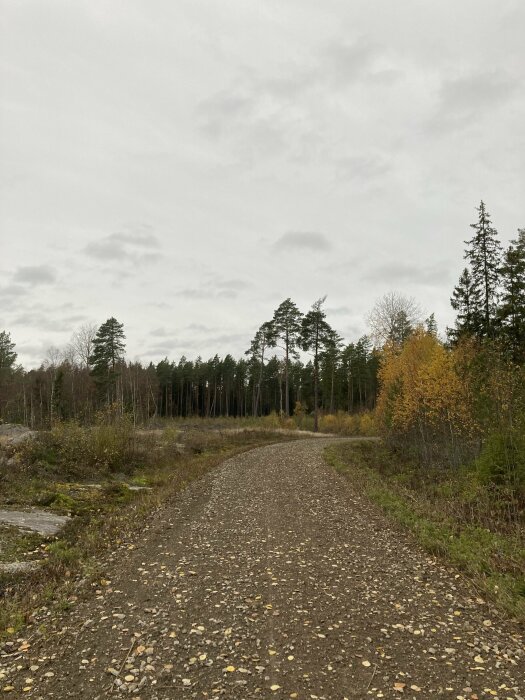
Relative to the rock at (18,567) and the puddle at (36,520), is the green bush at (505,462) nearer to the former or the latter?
the puddle at (36,520)

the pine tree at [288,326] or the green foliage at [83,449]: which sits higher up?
the pine tree at [288,326]

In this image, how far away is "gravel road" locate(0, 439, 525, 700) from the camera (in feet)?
16.7

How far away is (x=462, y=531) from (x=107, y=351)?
5646 cm

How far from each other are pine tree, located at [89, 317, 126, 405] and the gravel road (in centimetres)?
5332

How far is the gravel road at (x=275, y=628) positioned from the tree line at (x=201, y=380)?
15940 millimetres

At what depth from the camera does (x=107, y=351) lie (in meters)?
60.7

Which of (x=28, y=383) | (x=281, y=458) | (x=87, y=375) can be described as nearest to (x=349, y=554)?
(x=281, y=458)

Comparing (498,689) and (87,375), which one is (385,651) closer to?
(498,689)

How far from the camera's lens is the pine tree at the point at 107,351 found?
199ft

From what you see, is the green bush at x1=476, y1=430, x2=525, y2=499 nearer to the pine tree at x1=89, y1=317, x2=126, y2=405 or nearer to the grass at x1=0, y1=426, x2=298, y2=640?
the grass at x1=0, y1=426, x2=298, y2=640

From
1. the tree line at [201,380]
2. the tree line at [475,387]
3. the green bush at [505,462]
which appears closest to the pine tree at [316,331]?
the tree line at [201,380]

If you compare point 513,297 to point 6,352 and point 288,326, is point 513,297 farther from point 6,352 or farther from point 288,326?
point 6,352

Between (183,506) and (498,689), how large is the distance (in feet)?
32.8

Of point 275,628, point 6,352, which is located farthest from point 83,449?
point 6,352
